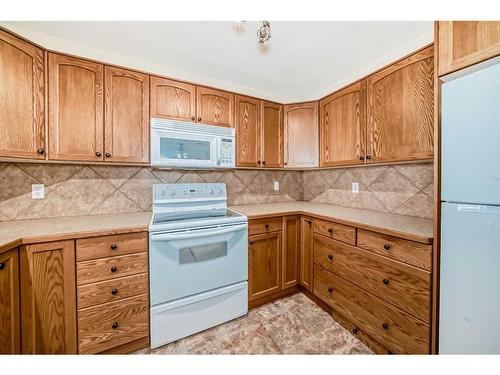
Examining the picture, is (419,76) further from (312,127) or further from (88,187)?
(88,187)

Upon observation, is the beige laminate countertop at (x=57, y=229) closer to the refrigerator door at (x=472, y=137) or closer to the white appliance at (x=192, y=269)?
the white appliance at (x=192, y=269)

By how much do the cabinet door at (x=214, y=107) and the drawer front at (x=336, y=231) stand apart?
1296 mm

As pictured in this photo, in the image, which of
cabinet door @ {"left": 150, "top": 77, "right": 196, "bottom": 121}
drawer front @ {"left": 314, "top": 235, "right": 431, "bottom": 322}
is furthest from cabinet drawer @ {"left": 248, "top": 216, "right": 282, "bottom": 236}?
cabinet door @ {"left": 150, "top": 77, "right": 196, "bottom": 121}

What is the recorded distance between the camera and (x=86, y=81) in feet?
4.73

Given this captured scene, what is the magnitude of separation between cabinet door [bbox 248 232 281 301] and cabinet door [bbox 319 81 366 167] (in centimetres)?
98

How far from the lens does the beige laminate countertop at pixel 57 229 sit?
1.07 m

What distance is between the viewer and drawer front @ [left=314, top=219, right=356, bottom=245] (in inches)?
58.2

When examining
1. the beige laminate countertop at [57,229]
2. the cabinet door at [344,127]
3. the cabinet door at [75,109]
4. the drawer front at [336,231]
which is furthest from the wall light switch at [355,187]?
the cabinet door at [75,109]

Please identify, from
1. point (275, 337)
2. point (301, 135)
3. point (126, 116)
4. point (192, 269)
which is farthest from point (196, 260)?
point (301, 135)

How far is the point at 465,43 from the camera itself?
878mm

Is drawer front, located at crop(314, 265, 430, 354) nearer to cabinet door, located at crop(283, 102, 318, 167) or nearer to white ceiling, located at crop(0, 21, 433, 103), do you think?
cabinet door, located at crop(283, 102, 318, 167)
